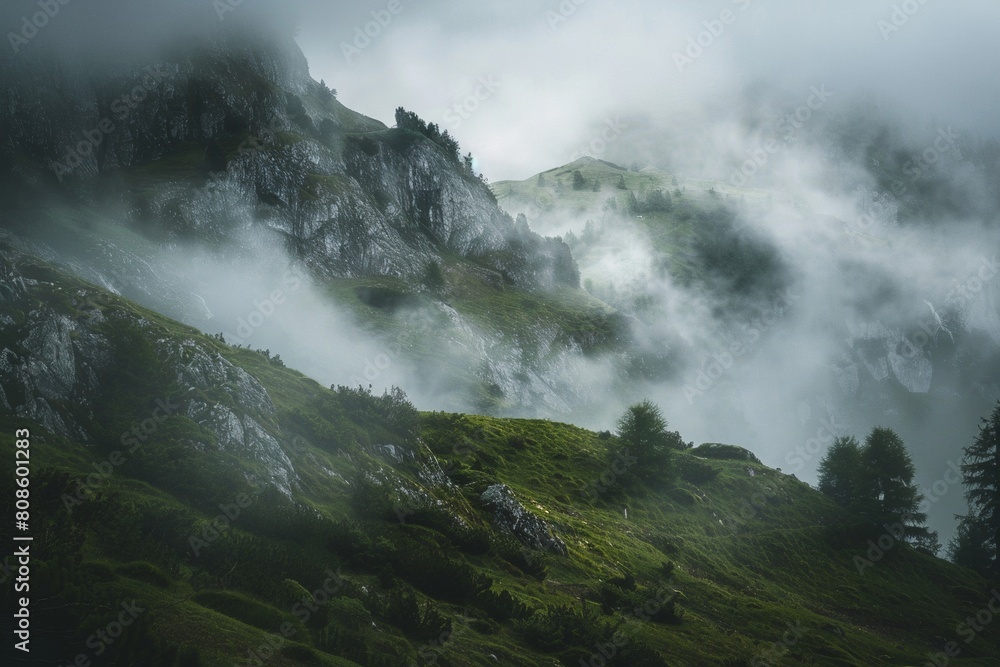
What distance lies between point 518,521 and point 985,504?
250ft

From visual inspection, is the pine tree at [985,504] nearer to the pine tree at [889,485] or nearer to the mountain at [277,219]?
the pine tree at [889,485]

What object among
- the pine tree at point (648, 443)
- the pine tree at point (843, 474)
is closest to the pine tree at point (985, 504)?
the pine tree at point (843, 474)

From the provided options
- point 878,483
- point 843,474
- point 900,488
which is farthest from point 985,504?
point 843,474

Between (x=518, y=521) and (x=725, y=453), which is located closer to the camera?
(x=518, y=521)

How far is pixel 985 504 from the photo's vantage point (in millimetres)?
73312

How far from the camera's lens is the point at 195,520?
1411 centimetres

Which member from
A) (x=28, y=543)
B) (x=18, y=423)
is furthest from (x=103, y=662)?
(x=18, y=423)

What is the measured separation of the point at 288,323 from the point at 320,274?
676 inches

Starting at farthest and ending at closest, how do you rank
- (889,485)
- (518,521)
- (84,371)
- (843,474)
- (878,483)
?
1. (843,474)
2. (878,483)
3. (889,485)
4. (518,521)
5. (84,371)

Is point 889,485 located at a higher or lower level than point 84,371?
higher

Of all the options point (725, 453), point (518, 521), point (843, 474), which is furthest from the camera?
point (725, 453)

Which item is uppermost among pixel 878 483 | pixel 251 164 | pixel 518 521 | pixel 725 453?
pixel 251 164

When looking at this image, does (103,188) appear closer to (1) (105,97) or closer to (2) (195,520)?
(1) (105,97)

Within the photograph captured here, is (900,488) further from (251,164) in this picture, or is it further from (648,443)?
(251,164)
